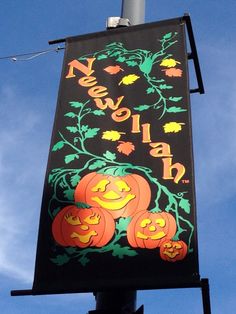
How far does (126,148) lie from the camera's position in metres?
4.65

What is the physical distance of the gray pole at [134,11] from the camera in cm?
600

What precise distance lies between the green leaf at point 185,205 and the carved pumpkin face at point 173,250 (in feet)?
0.82

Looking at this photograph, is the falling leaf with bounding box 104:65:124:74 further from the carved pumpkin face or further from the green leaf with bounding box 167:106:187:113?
the carved pumpkin face

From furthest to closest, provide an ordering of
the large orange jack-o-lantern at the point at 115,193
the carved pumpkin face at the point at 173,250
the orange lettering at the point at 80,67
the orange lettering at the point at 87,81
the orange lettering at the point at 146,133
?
the orange lettering at the point at 80,67 < the orange lettering at the point at 87,81 < the orange lettering at the point at 146,133 < the large orange jack-o-lantern at the point at 115,193 < the carved pumpkin face at the point at 173,250

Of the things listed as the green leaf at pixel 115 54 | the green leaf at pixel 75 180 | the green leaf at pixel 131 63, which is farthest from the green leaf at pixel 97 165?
the green leaf at pixel 115 54

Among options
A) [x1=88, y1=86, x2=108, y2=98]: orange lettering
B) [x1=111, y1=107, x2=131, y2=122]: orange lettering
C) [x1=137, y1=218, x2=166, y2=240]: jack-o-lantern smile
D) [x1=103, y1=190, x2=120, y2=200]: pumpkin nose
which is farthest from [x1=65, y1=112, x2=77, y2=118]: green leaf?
[x1=137, y1=218, x2=166, y2=240]: jack-o-lantern smile

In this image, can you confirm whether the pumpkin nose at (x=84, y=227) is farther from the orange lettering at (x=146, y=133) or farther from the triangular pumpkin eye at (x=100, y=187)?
the orange lettering at (x=146, y=133)

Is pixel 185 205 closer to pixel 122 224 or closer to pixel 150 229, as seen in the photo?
pixel 150 229

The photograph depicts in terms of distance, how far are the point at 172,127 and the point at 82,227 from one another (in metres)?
1.06

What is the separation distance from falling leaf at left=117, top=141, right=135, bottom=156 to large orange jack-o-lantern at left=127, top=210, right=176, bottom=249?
1.91 ft

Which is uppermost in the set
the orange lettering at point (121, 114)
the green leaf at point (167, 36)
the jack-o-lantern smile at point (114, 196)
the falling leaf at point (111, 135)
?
the green leaf at point (167, 36)

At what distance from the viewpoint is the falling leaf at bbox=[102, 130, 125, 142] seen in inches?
187

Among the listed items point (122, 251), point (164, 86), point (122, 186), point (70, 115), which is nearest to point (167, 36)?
point (164, 86)

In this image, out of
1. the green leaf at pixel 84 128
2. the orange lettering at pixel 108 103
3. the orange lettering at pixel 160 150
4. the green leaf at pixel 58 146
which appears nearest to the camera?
the orange lettering at pixel 160 150
